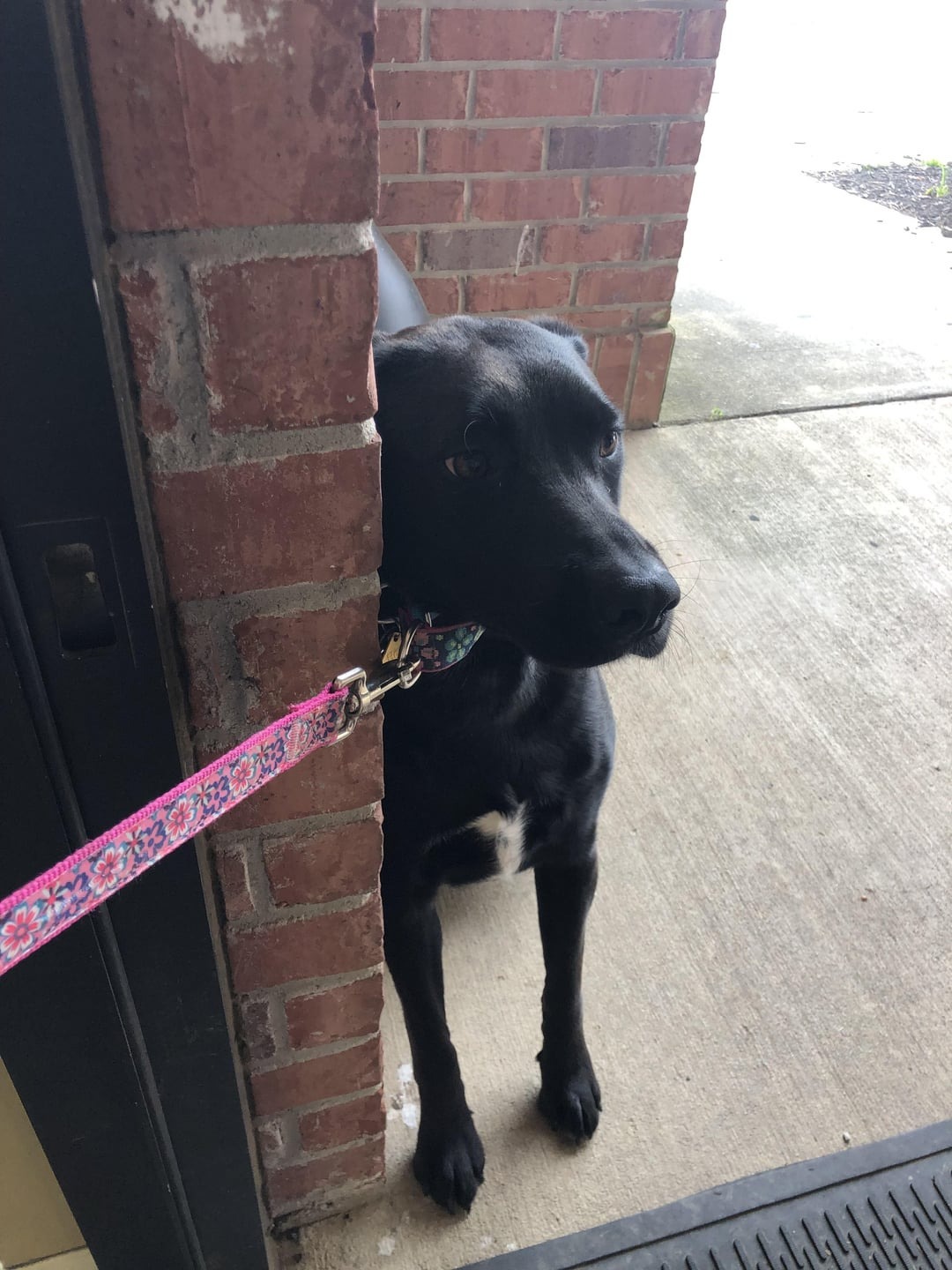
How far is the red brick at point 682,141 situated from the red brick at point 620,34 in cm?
20

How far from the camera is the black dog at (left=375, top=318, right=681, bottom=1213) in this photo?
3.11 feet

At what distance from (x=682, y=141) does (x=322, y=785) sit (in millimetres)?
2416

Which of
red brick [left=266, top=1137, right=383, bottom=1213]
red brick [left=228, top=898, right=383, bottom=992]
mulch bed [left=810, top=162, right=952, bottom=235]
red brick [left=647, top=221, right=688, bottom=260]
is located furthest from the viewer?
mulch bed [left=810, top=162, right=952, bottom=235]

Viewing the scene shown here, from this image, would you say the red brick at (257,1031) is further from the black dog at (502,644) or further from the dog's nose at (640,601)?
the dog's nose at (640,601)

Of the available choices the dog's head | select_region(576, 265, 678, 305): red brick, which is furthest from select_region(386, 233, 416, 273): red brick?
the dog's head

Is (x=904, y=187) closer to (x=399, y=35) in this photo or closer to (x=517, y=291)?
(x=517, y=291)

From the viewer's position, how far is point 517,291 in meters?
2.67

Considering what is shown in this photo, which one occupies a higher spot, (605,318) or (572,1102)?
(605,318)

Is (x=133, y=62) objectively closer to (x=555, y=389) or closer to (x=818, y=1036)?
(x=555, y=389)

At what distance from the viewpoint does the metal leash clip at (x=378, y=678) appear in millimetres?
697

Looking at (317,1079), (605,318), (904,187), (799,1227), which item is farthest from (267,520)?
(904,187)

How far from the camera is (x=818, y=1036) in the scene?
1.42 metres

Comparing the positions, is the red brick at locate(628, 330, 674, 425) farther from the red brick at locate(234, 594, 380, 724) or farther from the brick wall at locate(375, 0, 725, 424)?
the red brick at locate(234, 594, 380, 724)

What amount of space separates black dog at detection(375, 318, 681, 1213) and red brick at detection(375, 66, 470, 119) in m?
1.33
